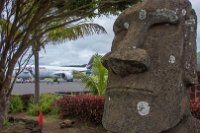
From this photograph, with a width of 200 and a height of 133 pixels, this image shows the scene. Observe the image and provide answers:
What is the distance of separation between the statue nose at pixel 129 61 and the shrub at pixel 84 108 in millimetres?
9674

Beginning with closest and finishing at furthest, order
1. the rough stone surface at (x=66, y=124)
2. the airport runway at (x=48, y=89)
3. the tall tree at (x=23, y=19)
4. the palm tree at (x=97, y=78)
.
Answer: the tall tree at (x=23, y=19), the rough stone surface at (x=66, y=124), the palm tree at (x=97, y=78), the airport runway at (x=48, y=89)

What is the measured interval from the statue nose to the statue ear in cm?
43

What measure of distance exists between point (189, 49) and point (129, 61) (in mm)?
654

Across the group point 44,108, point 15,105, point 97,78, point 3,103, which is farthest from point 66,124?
point 15,105

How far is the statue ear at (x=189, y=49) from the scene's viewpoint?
14.7 feet

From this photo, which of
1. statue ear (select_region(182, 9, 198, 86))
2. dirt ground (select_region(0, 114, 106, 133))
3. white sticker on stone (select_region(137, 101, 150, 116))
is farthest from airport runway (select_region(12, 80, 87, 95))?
white sticker on stone (select_region(137, 101, 150, 116))

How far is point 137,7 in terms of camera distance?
15.2ft

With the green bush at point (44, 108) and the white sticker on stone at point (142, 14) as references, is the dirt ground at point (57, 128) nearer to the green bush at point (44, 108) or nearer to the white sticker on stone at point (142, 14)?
the green bush at point (44, 108)

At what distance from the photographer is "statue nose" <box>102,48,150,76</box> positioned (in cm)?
425

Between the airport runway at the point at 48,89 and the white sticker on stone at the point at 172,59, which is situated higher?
the white sticker on stone at the point at 172,59

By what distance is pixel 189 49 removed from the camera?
4.55m

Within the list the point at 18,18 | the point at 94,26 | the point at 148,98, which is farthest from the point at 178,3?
the point at 94,26

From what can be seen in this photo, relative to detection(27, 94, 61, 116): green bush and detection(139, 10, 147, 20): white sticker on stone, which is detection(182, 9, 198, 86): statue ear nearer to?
detection(139, 10, 147, 20): white sticker on stone

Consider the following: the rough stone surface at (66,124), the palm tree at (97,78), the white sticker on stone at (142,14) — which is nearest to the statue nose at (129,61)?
the white sticker on stone at (142,14)
